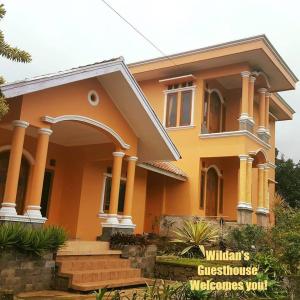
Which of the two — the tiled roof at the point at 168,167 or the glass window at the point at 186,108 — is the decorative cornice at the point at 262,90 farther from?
the tiled roof at the point at 168,167

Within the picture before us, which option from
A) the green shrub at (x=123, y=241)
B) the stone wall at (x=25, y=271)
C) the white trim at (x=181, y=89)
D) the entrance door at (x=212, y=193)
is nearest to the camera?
the stone wall at (x=25, y=271)

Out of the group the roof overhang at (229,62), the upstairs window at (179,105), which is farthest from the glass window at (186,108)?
the roof overhang at (229,62)

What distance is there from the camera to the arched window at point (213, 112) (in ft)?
66.5

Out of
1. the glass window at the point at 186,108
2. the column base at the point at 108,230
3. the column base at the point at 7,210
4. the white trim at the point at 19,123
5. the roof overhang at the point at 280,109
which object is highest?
the roof overhang at the point at 280,109

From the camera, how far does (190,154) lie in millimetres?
19516

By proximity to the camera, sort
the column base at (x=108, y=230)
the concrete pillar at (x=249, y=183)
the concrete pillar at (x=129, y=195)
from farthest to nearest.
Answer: the concrete pillar at (x=249, y=183), the concrete pillar at (x=129, y=195), the column base at (x=108, y=230)

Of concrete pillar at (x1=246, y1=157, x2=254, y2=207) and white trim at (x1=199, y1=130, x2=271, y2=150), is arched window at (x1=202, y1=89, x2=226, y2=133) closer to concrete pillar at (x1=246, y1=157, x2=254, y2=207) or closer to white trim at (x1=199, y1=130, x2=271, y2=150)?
white trim at (x1=199, y1=130, x2=271, y2=150)

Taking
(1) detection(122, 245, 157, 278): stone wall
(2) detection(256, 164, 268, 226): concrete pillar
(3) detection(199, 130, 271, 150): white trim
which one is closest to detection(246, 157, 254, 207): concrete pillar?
(3) detection(199, 130, 271, 150): white trim

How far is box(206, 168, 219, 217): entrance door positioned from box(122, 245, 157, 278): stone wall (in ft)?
26.3

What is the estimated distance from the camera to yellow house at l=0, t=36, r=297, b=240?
416 inches

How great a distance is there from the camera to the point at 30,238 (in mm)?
8891

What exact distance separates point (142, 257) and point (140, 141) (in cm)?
384

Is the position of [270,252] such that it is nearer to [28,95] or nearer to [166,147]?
[166,147]

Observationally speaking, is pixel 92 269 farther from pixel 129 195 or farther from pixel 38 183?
pixel 129 195
